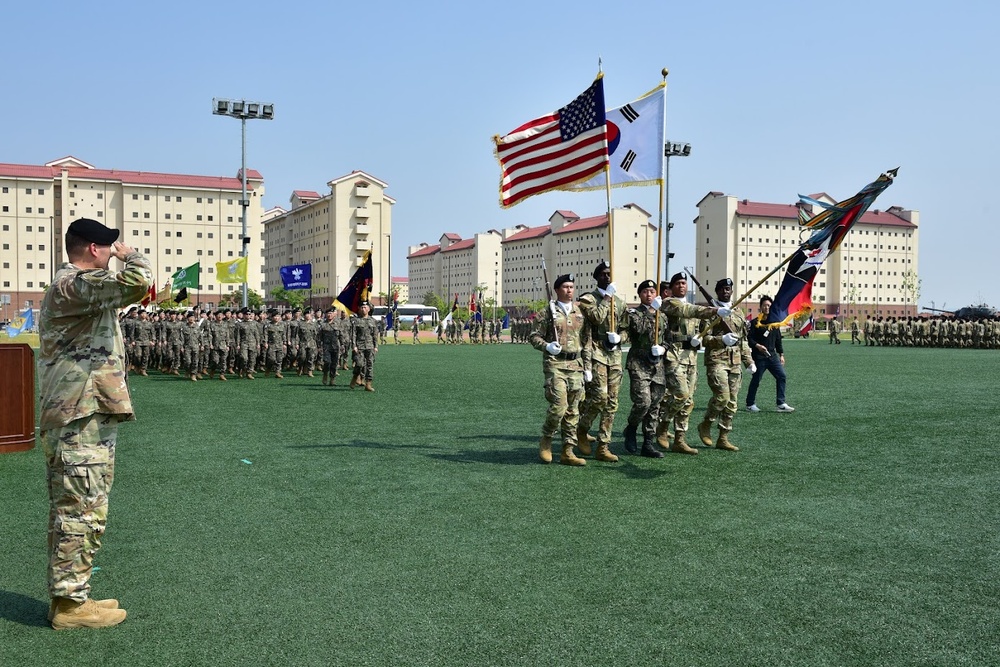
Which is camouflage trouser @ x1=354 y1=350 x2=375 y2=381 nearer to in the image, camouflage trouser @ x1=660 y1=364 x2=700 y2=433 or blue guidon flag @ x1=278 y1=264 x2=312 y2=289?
camouflage trouser @ x1=660 y1=364 x2=700 y2=433

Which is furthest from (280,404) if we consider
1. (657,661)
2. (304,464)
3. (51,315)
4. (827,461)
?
(657,661)

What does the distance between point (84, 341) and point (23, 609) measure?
1.53m

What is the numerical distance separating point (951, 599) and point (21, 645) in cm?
494

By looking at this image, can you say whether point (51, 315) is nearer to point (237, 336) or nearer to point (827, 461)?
point (827, 461)

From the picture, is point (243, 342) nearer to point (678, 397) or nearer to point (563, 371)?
point (563, 371)

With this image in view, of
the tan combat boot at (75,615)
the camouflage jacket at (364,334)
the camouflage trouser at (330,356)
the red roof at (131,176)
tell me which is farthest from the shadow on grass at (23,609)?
the red roof at (131,176)

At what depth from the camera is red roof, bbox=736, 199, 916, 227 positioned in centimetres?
11944

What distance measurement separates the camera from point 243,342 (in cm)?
2109

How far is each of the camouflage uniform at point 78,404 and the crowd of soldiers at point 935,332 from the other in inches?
1859

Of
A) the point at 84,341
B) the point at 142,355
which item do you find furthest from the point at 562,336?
the point at 142,355

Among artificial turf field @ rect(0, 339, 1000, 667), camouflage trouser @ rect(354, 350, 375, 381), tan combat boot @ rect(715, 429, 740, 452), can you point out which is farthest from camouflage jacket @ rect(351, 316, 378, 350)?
tan combat boot @ rect(715, 429, 740, 452)

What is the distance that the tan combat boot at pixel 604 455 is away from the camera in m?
8.97

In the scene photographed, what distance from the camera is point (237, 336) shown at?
2117 centimetres

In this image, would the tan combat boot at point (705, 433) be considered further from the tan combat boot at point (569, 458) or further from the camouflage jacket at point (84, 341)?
the camouflage jacket at point (84, 341)
